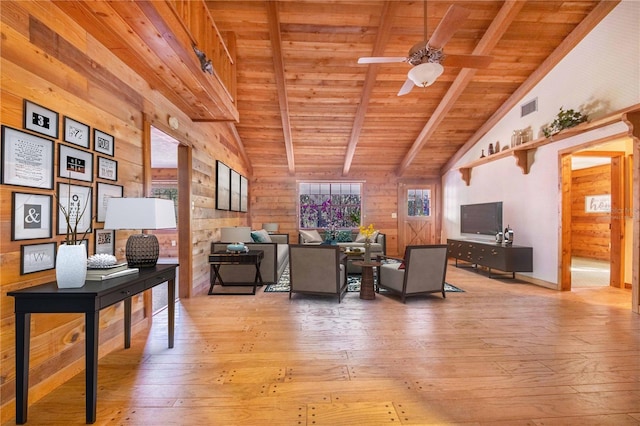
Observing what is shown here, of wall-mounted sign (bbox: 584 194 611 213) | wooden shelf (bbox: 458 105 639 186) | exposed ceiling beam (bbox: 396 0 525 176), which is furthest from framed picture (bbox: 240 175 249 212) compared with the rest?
wall-mounted sign (bbox: 584 194 611 213)

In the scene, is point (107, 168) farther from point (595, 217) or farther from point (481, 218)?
point (595, 217)

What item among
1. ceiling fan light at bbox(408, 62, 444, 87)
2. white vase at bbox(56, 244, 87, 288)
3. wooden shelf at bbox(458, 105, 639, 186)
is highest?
ceiling fan light at bbox(408, 62, 444, 87)

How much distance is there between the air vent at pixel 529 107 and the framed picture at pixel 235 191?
5.71 metres

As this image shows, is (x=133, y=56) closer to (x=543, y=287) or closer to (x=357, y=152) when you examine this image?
(x=357, y=152)

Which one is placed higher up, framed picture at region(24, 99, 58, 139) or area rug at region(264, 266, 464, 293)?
framed picture at region(24, 99, 58, 139)

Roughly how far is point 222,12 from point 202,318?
3.95 m

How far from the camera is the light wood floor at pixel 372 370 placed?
1823mm

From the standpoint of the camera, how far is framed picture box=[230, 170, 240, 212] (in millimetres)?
6430

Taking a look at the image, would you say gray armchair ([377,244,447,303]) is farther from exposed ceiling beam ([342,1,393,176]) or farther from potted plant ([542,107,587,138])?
exposed ceiling beam ([342,1,393,176])

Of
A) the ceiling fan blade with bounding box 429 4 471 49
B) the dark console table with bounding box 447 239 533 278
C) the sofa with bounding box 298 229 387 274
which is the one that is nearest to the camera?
the ceiling fan blade with bounding box 429 4 471 49

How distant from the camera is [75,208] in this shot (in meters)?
2.25

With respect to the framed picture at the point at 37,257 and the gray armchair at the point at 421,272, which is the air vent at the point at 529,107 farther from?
the framed picture at the point at 37,257

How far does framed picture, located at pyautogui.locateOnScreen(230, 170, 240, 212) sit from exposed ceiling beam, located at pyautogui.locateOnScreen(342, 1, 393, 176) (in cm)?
264

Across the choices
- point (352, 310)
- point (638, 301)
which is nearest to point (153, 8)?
point (352, 310)
